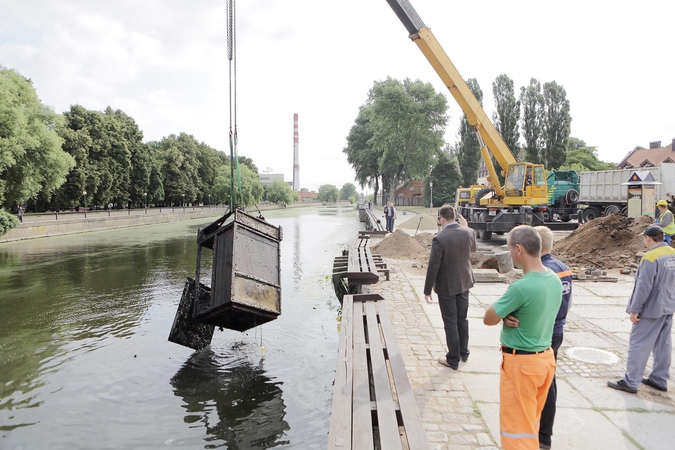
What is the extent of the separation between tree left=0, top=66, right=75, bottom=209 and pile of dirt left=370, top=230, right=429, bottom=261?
22.2 meters

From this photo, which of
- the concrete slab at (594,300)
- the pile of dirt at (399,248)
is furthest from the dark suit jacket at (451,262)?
the pile of dirt at (399,248)

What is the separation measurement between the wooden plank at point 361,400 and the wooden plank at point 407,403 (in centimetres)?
27

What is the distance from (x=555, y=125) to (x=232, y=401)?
158 ft

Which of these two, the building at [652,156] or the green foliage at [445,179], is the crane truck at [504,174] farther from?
the building at [652,156]

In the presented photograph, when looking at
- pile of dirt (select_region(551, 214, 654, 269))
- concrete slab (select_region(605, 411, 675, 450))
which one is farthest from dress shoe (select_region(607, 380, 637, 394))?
pile of dirt (select_region(551, 214, 654, 269))

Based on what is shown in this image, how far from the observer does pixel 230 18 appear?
698 centimetres

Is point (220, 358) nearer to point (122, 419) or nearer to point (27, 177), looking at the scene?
point (122, 419)

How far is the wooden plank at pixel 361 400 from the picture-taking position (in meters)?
3.13

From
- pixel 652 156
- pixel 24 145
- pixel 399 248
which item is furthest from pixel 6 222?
pixel 652 156

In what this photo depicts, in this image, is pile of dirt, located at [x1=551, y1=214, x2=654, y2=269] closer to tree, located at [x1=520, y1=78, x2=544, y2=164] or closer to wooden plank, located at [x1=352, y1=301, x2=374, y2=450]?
wooden plank, located at [x1=352, y1=301, x2=374, y2=450]

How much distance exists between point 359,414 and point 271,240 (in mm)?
3228

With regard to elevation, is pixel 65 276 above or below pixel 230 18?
below

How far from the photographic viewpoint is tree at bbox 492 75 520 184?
46344 millimetres

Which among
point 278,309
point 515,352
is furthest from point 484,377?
point 278,309
